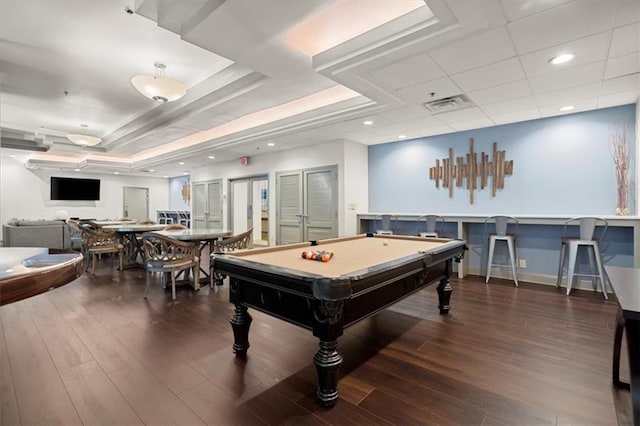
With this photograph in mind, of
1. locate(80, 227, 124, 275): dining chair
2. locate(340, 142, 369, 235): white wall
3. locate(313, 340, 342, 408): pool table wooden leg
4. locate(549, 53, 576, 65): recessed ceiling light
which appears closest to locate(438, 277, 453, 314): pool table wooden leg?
locate(313, 340, 342, 408): pool table wooden leg

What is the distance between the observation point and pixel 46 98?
495 cm

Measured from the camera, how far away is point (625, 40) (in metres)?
2.41

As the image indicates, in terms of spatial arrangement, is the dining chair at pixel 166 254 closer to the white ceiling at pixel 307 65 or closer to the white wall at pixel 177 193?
the white ceiling at pixel 307 65

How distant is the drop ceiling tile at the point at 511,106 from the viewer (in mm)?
3768

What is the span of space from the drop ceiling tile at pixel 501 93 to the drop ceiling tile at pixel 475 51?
720mm

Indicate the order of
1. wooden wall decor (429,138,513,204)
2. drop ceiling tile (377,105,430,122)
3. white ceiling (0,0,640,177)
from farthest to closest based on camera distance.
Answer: wooden wall decor (429,138,513,204) → drop ceiling tile (377,105,430,122) → white ceiling (0,0,640,177)

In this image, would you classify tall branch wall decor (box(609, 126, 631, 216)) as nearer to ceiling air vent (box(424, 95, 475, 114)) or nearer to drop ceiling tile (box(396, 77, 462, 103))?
ceiling air vent (box(424, 95, 475, 114))

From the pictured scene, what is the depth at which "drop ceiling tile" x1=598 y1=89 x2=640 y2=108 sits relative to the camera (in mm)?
3543

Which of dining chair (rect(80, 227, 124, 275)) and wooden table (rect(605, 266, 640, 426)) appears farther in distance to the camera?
dining chair (rect(80, 227, 124, 275))

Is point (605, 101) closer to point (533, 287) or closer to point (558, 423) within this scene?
point (533, 287)

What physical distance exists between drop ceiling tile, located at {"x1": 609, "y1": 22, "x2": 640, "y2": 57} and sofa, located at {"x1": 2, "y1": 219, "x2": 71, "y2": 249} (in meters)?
10.9

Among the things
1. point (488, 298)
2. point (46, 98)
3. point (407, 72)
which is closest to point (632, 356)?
point (488, 298)

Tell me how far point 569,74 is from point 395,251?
258cm

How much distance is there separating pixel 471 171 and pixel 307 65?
355cm
